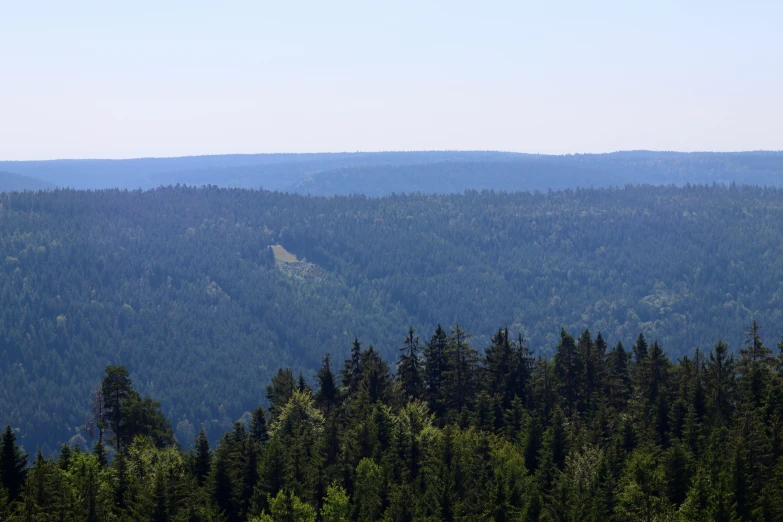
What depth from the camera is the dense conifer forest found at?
5647cm

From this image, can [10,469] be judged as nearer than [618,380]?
Yes

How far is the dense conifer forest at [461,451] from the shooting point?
5647 cm

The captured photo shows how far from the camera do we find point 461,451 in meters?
69.1

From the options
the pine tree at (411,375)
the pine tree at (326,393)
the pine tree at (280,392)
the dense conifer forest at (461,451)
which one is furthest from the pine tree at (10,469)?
the pine tree at (411,375)

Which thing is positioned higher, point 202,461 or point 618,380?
point 618,380

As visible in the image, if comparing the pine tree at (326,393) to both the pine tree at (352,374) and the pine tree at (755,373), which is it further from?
the pine tree at (755,373)

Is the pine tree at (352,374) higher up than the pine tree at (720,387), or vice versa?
the pine tree at (720,387)

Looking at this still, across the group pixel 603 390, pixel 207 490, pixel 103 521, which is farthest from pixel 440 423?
pixel 103 521

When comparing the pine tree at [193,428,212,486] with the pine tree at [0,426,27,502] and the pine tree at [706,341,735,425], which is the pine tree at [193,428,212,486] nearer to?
the pine tree at [0,426,27,502]

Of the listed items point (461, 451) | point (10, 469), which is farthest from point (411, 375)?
point (10, 469)

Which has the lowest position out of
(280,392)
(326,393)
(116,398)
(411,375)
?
(280,392)

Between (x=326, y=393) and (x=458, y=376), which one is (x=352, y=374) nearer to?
(x=326, y=393)

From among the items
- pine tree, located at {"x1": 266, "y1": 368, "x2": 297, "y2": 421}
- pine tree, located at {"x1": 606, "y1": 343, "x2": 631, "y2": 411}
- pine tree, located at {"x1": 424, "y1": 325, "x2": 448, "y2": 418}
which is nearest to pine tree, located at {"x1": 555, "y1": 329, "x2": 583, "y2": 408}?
pine tree, located at {"x1": 606, "y1": 343, "x2": 631, "y2": 411}

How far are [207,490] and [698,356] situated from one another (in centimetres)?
4825
